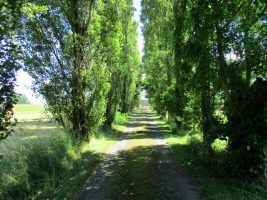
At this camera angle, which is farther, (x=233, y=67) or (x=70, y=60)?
(x=70, y=60)

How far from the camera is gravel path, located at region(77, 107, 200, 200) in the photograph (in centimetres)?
716

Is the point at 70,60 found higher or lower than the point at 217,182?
higher

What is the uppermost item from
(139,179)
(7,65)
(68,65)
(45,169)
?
(68,65)

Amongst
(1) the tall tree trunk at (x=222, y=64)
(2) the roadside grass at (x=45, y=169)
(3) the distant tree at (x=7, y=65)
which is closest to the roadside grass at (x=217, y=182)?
(1) the tall tree trunk at (x=222, y=64)

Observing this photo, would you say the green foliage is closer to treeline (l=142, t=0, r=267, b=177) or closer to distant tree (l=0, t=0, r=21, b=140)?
treeline (l=142, t=0, r=267, b=177)

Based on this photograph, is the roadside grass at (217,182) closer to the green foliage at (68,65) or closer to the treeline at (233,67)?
the treeline at (233,67)

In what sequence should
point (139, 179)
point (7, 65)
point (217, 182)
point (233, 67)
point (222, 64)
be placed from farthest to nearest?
1. point (222, 64)
2. point (233, 67)
3. point (139, 179)
4. point (217, 182)
5. point (7, 65)

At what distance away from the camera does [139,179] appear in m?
8.59

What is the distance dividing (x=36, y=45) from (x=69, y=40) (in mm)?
1490

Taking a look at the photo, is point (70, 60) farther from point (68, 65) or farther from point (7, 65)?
point (7, 65)

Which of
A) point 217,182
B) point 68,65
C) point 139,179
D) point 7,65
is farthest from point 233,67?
point 68,65

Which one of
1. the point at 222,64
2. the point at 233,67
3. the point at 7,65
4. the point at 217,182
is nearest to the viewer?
the point at 7,65

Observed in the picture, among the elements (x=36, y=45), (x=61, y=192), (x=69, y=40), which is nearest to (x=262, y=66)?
(x=61, y=192)

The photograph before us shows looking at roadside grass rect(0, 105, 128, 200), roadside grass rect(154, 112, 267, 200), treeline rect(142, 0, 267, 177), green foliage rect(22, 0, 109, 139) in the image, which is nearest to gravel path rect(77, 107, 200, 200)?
roadside grass rect(154, 112, 267, 200)
